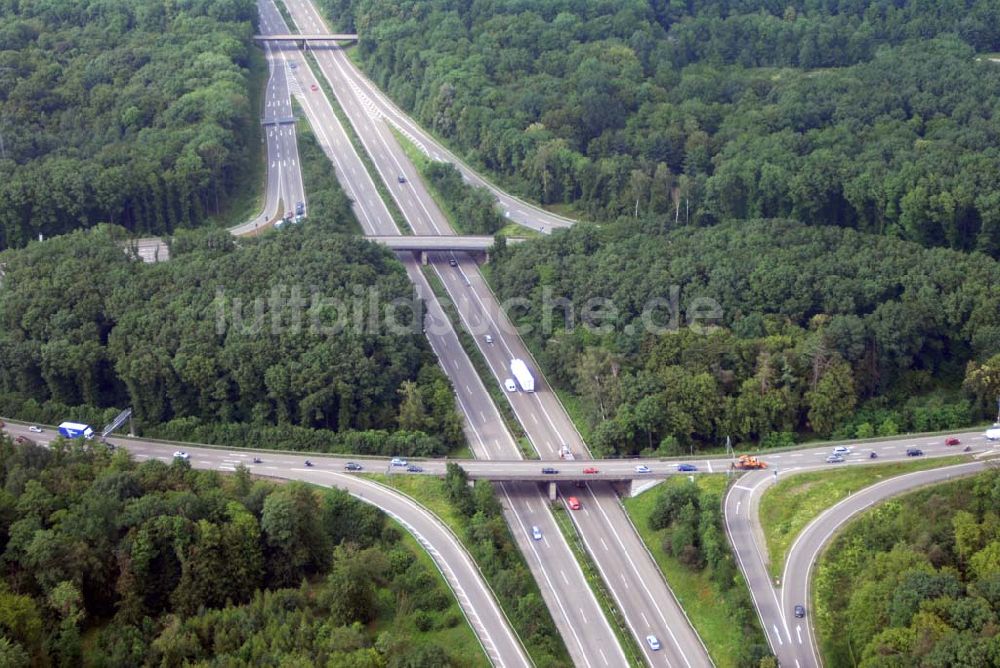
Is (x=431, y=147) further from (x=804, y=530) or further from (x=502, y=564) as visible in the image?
(x=804, y=530)

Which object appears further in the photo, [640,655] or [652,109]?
[652,109]

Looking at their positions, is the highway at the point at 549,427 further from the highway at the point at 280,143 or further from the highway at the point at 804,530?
the highway at the point at 280,143

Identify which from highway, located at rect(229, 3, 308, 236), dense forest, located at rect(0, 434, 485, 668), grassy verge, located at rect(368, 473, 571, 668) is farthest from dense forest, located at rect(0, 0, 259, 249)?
grassy verge, located at rect(368, 473, 571, 668)

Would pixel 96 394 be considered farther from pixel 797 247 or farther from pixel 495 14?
pixel 495 14

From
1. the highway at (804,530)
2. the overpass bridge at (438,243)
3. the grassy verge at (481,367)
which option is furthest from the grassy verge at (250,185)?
the highway at (804,530)

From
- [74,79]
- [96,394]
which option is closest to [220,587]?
[96,394]

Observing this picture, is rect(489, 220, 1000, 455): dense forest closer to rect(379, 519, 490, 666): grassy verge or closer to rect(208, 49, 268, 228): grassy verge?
rect(379, 519, 490, 666): grassy verge
